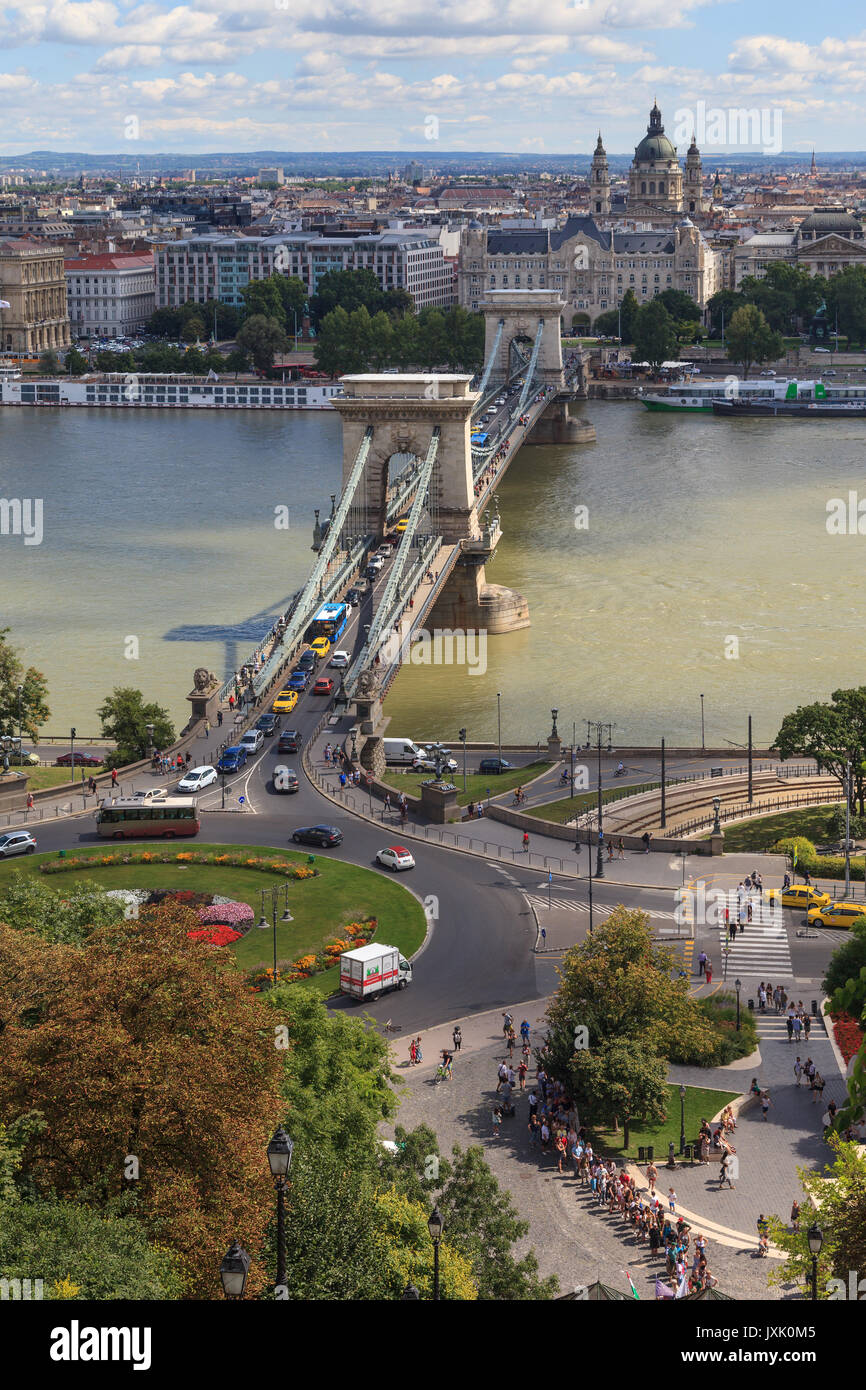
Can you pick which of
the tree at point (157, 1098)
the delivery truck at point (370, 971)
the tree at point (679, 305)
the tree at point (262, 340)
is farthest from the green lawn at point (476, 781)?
the tree at point (679, 305)

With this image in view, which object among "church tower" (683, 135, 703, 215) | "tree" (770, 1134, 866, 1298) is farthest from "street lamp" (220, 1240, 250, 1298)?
"church tower" (683, 135, 703, 215)

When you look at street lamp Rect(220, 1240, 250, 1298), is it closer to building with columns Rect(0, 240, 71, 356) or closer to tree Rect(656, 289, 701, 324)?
tree Rect(656, 289, 701, 324)

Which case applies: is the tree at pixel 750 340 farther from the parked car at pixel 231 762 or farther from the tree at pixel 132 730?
the parked car at pixel 231 762

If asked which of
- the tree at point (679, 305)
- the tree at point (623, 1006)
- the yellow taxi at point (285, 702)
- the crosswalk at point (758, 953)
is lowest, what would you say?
the crosswalk at point (758, 953)

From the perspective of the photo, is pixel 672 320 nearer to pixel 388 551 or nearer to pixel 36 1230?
pixel 388 551

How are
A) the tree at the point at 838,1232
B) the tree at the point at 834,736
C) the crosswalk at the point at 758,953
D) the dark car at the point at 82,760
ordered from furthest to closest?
the dark car at the point at 82,760 < the tree at the point at 834,736 < the crosswalk at the point at 758,953 < the tree at the point at 838,1232

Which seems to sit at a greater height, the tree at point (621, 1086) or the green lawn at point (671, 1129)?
the tree at point (621, 1086)
